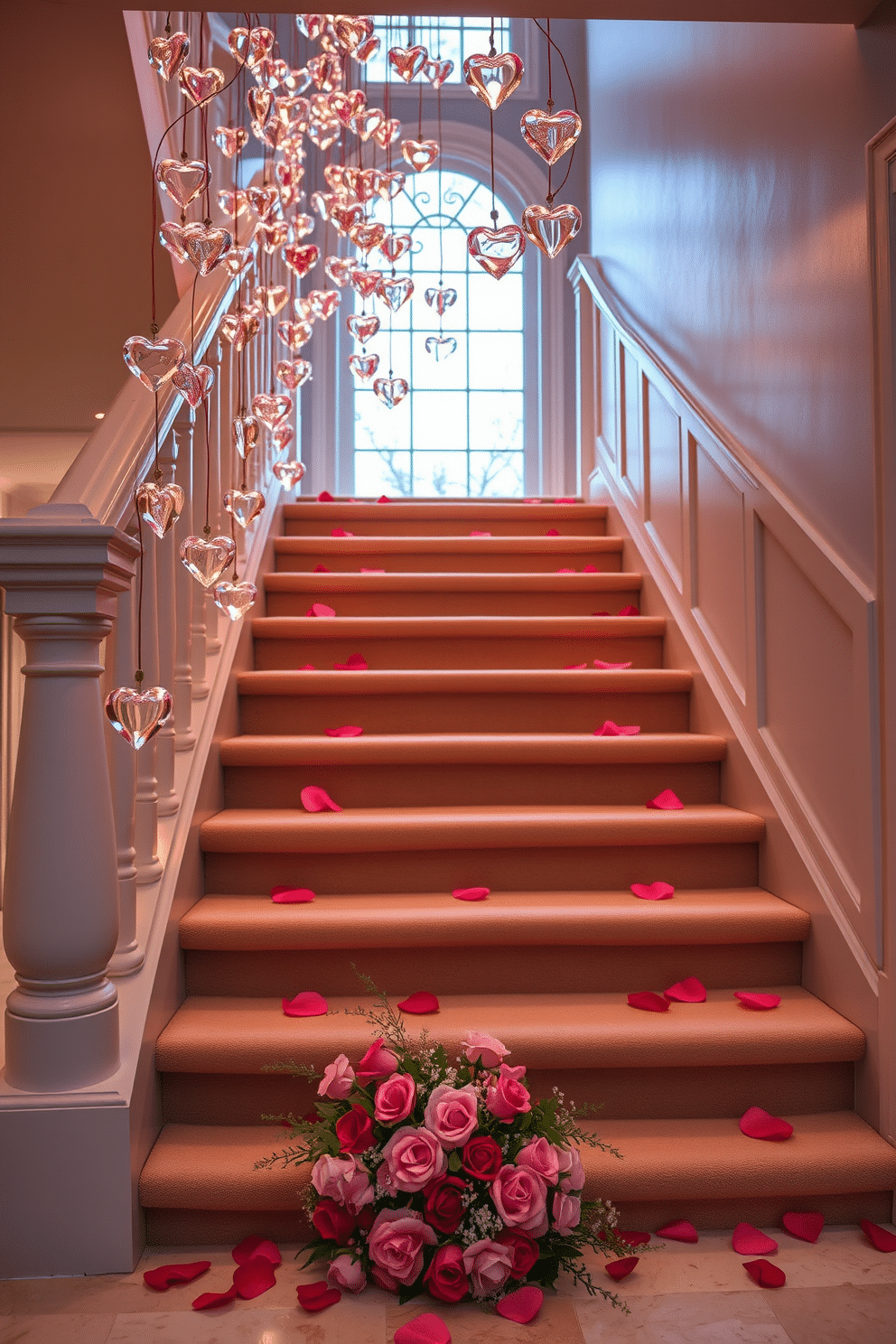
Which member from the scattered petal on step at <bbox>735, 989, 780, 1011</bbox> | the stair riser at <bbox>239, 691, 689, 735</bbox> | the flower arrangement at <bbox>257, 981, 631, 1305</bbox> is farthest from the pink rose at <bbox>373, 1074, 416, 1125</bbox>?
the stair riser at <bbox>239, 691, 689, 735</bbox>

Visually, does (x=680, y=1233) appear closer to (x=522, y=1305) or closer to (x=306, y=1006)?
(x=522, y=1305)

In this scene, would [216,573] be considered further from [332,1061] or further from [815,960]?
[815,960]

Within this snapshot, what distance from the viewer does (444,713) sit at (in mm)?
2723

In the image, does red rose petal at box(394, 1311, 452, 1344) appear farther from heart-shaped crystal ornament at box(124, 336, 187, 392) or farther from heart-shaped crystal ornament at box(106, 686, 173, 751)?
heart-shaped crystal ornament at box(124, 336, 187, 392)

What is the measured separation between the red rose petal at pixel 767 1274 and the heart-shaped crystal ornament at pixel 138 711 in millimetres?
1172

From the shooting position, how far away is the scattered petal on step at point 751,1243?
5.08 feet

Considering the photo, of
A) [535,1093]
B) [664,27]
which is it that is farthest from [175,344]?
[664,27]

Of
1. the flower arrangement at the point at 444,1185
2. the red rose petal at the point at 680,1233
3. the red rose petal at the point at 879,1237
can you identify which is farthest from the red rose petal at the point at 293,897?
the red rose petal at the point at 879,1237

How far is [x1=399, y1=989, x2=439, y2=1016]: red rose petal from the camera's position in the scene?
1.84 metres

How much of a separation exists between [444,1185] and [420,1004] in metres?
0.43

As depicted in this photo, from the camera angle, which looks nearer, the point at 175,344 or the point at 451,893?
the point at 175,344

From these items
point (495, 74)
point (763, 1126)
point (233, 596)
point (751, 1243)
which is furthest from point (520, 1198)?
point (495, 74)

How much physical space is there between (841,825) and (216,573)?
4.11 feet

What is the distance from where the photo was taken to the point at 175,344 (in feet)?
4.57
